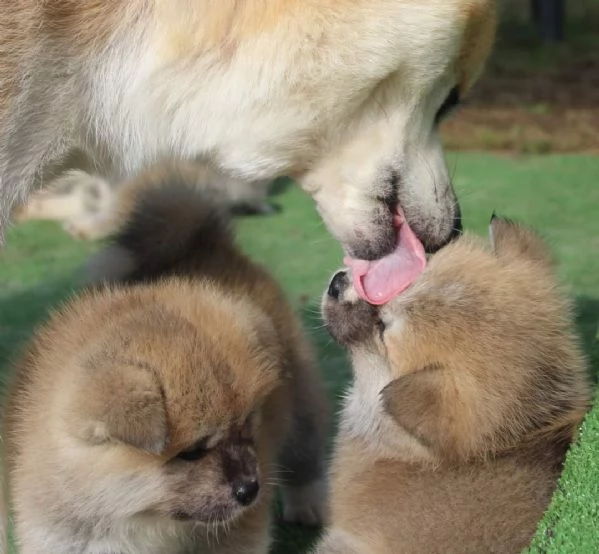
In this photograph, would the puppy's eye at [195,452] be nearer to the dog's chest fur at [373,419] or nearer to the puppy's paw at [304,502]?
the dog's chest fur at [373,419]

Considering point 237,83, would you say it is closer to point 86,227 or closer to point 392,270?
point 392,270

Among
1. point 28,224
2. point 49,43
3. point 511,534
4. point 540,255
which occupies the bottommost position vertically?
point 28,224

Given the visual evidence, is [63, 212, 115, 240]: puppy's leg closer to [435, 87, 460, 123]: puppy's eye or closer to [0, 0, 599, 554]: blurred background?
[0, 0, 599, 554]: blurred background

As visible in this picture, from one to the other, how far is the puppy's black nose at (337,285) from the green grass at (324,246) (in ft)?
1.51

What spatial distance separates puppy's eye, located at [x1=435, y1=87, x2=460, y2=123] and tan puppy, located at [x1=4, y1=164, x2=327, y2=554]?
23.8 inches

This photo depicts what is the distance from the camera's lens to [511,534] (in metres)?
1.96

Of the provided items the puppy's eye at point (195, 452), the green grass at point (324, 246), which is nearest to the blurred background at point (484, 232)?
the green grass at point (324, 246)

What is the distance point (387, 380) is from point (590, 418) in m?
0.41

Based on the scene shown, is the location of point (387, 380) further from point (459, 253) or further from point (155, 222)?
point (155, 222)

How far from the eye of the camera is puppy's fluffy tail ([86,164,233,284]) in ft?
8.53

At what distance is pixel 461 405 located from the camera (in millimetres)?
1977

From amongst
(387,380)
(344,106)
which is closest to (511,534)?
(387,380)

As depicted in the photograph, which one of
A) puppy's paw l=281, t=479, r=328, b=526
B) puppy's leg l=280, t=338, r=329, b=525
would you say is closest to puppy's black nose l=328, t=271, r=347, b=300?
puppy's leg l=280, t=338, r=329, b=525

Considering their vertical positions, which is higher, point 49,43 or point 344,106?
point 49,43
